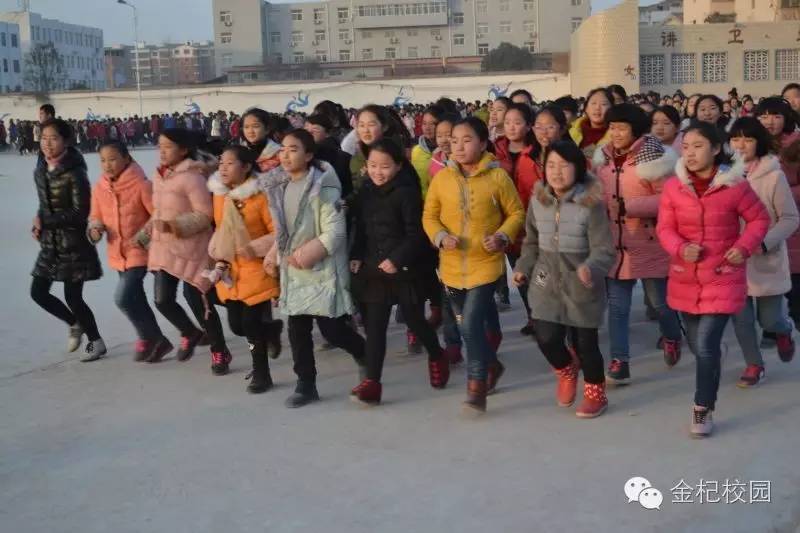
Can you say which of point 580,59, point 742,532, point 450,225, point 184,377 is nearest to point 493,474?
point 742,532

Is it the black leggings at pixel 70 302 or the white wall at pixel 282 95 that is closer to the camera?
the black leggings at pixel 70 302

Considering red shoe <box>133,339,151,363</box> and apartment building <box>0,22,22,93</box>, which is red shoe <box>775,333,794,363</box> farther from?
apartment building <box>0,22,22,93</box>

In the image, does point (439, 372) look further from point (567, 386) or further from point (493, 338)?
point (567, 386)

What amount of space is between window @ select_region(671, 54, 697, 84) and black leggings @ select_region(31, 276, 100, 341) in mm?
37539

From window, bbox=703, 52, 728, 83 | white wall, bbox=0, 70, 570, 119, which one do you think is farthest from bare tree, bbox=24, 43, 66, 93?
window, bbox=703, 52, 728, 83

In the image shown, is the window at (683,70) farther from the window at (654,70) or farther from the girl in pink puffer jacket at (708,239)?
the girl in pink puffer jacket at (708,239)

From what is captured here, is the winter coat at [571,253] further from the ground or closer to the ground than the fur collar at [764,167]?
closer to the ground

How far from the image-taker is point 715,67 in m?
39.7

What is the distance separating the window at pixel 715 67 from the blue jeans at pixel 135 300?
124 ft

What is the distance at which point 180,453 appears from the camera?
3.96 m

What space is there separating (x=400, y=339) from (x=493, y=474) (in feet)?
7.88

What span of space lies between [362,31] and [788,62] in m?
39.9

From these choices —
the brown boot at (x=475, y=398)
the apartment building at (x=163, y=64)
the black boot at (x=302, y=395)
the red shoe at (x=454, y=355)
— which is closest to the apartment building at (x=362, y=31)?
the apartment building at (x=163, y=64)

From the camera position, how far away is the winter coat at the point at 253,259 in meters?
4.74
